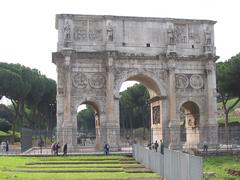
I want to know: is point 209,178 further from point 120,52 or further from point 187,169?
point 120,52

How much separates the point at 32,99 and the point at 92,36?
24276mm

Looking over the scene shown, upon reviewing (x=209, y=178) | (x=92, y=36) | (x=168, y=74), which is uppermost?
(x=92, y=36)

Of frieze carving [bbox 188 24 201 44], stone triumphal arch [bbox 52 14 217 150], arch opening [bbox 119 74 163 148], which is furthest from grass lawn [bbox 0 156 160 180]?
arch opening [bbox 119 74 163 148]

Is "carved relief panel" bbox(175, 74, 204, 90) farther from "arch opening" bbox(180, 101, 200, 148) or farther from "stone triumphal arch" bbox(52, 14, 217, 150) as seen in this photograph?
"arch opening" bbox(180, 101, 200, 148)

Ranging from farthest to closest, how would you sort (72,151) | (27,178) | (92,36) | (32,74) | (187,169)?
(32,74), (92,36), (72,151), (27,178), (187,169)

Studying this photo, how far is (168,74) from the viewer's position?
35.0m

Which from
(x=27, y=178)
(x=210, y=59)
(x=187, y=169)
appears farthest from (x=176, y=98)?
(x=187, y=169)

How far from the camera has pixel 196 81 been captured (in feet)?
118

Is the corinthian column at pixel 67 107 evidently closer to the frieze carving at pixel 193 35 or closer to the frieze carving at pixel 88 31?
the frieze carving at pixel 88 31

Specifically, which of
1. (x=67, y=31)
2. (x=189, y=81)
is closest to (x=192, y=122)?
(x=189, y=81)

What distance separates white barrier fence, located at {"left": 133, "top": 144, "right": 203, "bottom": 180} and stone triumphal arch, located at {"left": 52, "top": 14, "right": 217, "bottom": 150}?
1142 cm

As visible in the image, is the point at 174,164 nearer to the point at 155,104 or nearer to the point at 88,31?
the point at 88,31

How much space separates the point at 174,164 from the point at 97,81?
20315 mm

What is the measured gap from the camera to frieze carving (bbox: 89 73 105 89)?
3432 centimetres
